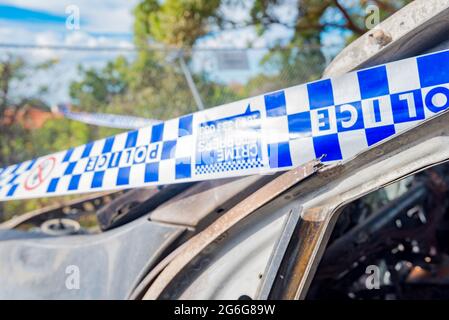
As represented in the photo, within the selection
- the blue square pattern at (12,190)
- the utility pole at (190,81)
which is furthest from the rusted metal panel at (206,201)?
the utility pole at (190,81)

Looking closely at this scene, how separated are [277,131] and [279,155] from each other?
0.32 ft

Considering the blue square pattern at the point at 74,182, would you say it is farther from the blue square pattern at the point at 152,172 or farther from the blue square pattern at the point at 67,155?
the blue square pattern at the point at 152,172

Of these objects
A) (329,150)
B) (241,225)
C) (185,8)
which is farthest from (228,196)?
(185,8)

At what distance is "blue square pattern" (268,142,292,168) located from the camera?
6.28 feet

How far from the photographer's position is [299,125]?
6.25 ft

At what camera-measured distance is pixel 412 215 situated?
3.13m

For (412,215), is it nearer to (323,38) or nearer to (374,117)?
(374,117)

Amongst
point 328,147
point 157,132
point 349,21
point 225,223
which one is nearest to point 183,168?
point 157,132

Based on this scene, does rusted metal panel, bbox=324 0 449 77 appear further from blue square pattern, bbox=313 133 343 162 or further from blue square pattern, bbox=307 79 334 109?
blue square pattern, bbox=313 133 343 162

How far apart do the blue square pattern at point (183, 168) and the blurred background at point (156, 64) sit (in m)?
3.71

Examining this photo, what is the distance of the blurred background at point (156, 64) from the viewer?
6.18m

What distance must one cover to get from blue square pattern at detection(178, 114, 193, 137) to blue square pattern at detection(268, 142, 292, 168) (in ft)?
1.35

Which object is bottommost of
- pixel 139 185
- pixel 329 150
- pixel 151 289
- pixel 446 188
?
pixel 151 289

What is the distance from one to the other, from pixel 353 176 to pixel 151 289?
90 cm
